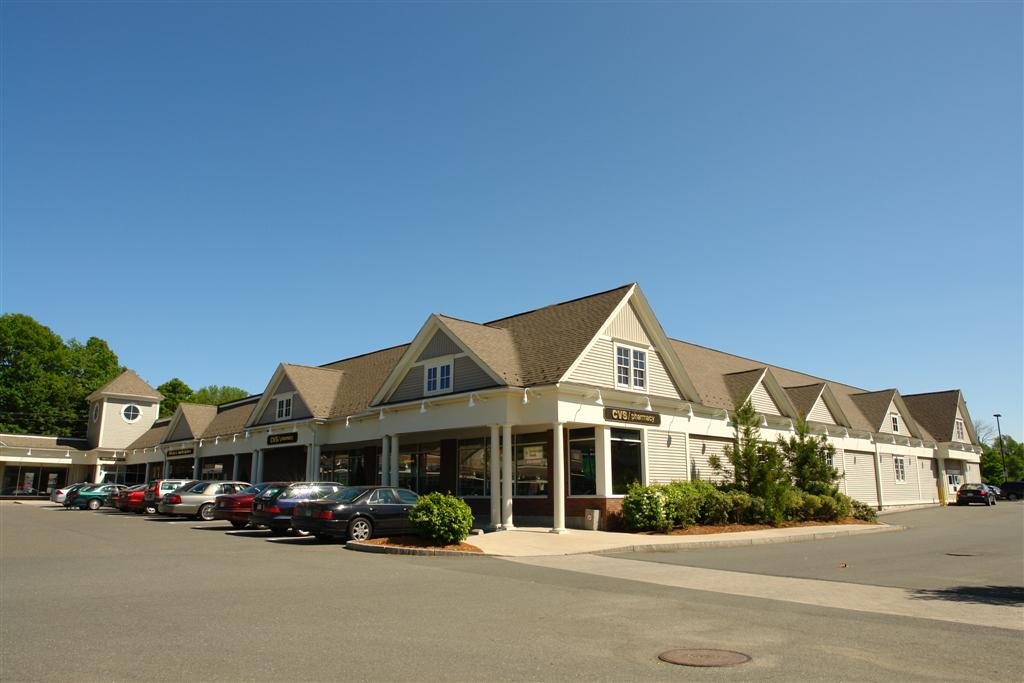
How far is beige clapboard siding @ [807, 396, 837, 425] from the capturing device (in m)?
35.6

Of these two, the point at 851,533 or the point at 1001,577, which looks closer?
the point at 1001,577

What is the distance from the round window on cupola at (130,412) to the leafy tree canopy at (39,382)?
57.1 ft

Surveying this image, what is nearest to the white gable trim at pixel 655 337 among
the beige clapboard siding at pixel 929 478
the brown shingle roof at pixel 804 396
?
the brown shingle roof at pixel 804 396

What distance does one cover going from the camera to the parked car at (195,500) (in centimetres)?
2839

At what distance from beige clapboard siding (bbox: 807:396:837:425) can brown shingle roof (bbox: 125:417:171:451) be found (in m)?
42.3

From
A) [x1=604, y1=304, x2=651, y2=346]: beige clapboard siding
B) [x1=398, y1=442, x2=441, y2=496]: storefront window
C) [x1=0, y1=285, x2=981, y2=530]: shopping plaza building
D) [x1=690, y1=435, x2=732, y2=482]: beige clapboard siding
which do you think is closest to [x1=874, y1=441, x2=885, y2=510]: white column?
[x1=0, y1=285, x2=981, y2=530]: shopping plaza building

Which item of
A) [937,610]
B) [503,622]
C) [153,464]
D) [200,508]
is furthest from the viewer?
[153,464]

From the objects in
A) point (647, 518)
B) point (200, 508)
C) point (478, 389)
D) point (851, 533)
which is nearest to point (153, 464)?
point (200, 508)

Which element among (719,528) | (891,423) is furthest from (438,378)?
(891,423)

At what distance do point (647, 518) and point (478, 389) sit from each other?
6.75 meters

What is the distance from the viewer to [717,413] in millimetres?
29094

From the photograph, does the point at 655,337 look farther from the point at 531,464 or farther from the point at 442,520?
the point at 442,520

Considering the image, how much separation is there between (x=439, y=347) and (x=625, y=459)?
7730 mm

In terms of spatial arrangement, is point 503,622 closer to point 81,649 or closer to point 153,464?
point 81,649
